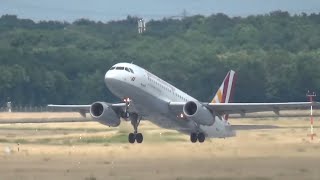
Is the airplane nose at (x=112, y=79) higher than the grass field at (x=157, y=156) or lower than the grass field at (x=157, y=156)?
higher

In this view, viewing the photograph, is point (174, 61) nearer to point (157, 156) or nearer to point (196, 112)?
point (196, 112)

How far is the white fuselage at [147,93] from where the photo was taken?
61.9m

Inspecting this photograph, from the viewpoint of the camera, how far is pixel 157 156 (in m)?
61.4

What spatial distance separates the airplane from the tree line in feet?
200

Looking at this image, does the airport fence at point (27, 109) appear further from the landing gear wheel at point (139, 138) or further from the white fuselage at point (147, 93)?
the white fuselage at point (147, 93)

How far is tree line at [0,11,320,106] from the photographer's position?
136 metres

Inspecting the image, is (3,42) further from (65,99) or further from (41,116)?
(41,116)

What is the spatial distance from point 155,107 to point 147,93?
1076 millimetres

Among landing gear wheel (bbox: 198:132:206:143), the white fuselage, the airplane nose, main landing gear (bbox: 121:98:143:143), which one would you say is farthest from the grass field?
the airplane nose

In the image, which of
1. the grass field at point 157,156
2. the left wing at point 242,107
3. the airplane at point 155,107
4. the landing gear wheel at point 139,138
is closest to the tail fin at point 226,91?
the grass field at point 157,156

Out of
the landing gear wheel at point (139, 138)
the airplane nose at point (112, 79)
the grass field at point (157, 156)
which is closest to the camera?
the grass field at point (157, 156)

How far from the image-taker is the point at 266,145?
67.5m

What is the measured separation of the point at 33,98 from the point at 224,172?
98.5 metres

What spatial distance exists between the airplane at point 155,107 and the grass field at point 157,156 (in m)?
1.31
